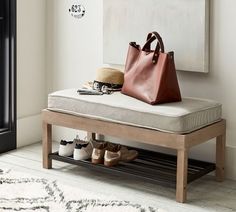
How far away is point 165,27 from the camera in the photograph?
371 cm

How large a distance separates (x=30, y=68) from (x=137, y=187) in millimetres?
1358

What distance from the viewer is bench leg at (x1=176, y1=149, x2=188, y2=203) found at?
Result: 127 inches

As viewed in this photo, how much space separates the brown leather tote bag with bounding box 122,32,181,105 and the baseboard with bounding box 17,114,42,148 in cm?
113

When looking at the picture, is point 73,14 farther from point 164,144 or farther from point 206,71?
point 164,144

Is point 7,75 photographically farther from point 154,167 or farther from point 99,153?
point 154,167

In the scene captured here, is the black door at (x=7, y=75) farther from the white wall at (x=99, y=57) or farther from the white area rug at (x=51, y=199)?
the white area rug at (x=51, y=199)

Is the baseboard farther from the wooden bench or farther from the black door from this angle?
the wooden bench

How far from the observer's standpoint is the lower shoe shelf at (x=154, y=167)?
3.39 metres

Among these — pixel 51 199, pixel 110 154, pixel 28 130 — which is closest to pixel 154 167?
pixel 110 154

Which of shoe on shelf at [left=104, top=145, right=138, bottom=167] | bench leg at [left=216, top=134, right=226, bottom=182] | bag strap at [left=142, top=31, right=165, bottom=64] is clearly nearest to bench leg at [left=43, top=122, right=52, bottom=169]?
shoe on shelf at [left=104, top=145, right=138, bottom=167]

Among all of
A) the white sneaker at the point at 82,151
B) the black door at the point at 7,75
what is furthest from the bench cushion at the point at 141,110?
the black door at the point at 7,75

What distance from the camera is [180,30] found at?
144 inches

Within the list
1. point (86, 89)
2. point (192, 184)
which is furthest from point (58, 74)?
point (192, 184)

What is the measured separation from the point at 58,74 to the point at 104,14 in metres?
0.68
